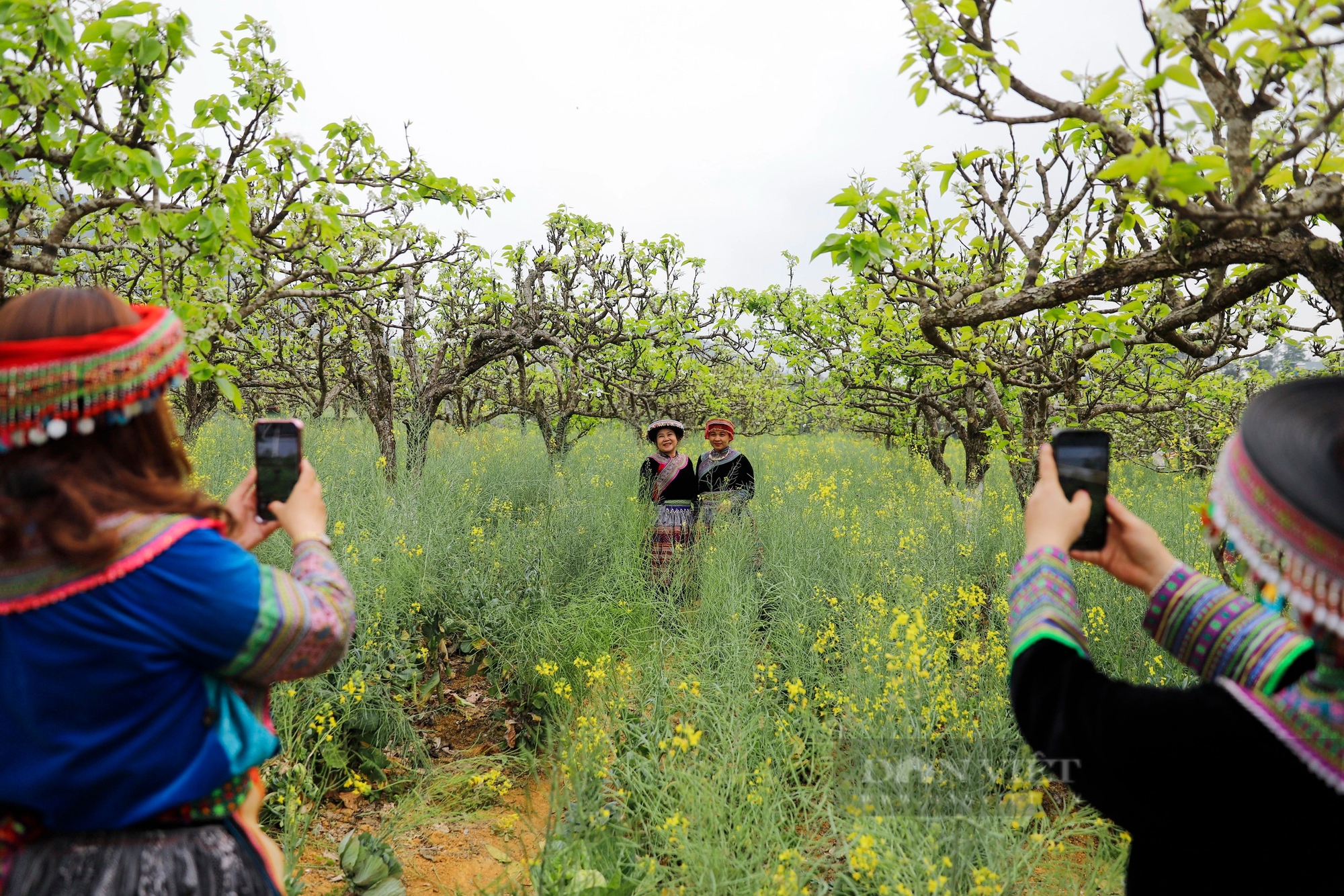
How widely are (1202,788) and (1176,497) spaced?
8449 mm

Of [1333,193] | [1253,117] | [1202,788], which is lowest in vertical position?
[1202,788]

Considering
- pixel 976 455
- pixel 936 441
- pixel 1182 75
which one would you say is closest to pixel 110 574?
Answer: pixel 1182 75

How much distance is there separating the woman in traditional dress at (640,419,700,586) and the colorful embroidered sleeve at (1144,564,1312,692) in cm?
448

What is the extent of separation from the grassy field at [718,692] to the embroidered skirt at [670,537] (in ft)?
0.68

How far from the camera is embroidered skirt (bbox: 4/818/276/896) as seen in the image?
1054mm

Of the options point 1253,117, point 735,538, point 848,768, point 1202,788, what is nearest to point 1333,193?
point 1253,117

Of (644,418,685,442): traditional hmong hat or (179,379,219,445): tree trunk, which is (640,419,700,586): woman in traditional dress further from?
(179,379,219,445): tree trunk

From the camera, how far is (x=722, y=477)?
6.38 metres

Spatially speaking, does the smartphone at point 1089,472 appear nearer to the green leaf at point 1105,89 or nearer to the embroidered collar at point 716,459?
A: the green leaf at point 1105,89

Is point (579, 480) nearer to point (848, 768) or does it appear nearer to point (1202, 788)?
point (848, 768)

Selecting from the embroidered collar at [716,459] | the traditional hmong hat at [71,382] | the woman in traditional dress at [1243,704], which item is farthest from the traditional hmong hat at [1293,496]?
the embroidered collar at [716,459]

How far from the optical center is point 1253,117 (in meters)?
1.78

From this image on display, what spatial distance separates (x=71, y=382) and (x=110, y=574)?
306 millimetres

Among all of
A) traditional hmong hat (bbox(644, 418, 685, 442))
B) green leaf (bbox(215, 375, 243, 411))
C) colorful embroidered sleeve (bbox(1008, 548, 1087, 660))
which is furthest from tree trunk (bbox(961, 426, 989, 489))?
green leaf (bbox(215, 375, 243, 411))
